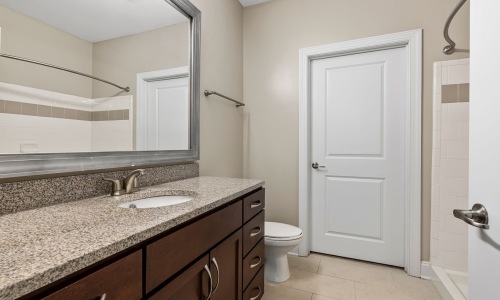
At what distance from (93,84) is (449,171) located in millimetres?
2405

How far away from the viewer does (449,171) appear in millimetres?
1828

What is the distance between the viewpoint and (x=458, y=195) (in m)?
1.80

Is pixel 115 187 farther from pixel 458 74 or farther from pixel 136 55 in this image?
pixel 458 74

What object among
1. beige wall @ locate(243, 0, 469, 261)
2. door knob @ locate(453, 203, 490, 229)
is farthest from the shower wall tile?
door knob @ locate(453, 203, 490, 229)

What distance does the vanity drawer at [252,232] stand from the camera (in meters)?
1.29

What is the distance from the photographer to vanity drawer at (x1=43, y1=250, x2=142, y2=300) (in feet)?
1.60

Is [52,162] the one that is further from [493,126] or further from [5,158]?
[493,126]

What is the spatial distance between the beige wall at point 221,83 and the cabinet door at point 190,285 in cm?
103

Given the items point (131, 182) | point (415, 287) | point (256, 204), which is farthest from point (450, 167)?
point (131, 182)

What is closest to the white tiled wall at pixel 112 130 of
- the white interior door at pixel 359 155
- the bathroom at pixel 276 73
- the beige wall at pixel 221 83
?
the bathroom at pixel 276 73

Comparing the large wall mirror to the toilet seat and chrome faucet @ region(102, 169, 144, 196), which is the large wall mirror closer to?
chrome faucet @ region(102, 169, 144, 196)

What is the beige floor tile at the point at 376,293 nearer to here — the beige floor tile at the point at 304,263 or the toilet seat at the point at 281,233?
the beige floor tile at the point at 304,263

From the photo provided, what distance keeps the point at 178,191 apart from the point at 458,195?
2.03 metres

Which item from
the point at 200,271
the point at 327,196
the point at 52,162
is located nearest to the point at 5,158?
the point at 52,162
